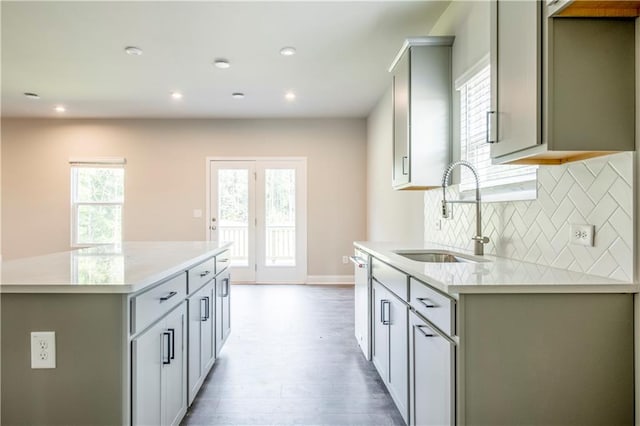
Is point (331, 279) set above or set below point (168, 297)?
below

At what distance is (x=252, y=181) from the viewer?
618 cm

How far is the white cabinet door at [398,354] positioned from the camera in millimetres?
1885

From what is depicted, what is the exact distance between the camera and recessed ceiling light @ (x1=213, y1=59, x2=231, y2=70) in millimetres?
3850

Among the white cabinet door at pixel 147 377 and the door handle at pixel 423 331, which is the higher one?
the door handle at pixel 423 331

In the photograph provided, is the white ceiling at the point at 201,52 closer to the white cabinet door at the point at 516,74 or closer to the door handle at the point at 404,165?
the door handle at the point at 404,165

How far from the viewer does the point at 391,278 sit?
7.03 ft

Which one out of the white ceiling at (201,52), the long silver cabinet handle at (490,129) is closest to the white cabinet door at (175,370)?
the long silver cabinet handle at (490,129)

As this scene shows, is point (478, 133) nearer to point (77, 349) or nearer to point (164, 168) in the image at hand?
point (77, 349)

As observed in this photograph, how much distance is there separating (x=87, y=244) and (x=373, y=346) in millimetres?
5446

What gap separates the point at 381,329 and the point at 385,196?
2794 millimetres

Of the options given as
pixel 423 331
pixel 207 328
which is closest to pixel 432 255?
pixel 423 331

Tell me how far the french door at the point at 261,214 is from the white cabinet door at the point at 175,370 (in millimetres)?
4201

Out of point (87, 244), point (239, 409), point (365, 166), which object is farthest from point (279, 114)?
point (239, 409)

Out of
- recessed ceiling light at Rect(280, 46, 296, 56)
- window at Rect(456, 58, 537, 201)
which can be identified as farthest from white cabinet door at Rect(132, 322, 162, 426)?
recessed ceiling light at Rect(280, 46, 296, 56)
